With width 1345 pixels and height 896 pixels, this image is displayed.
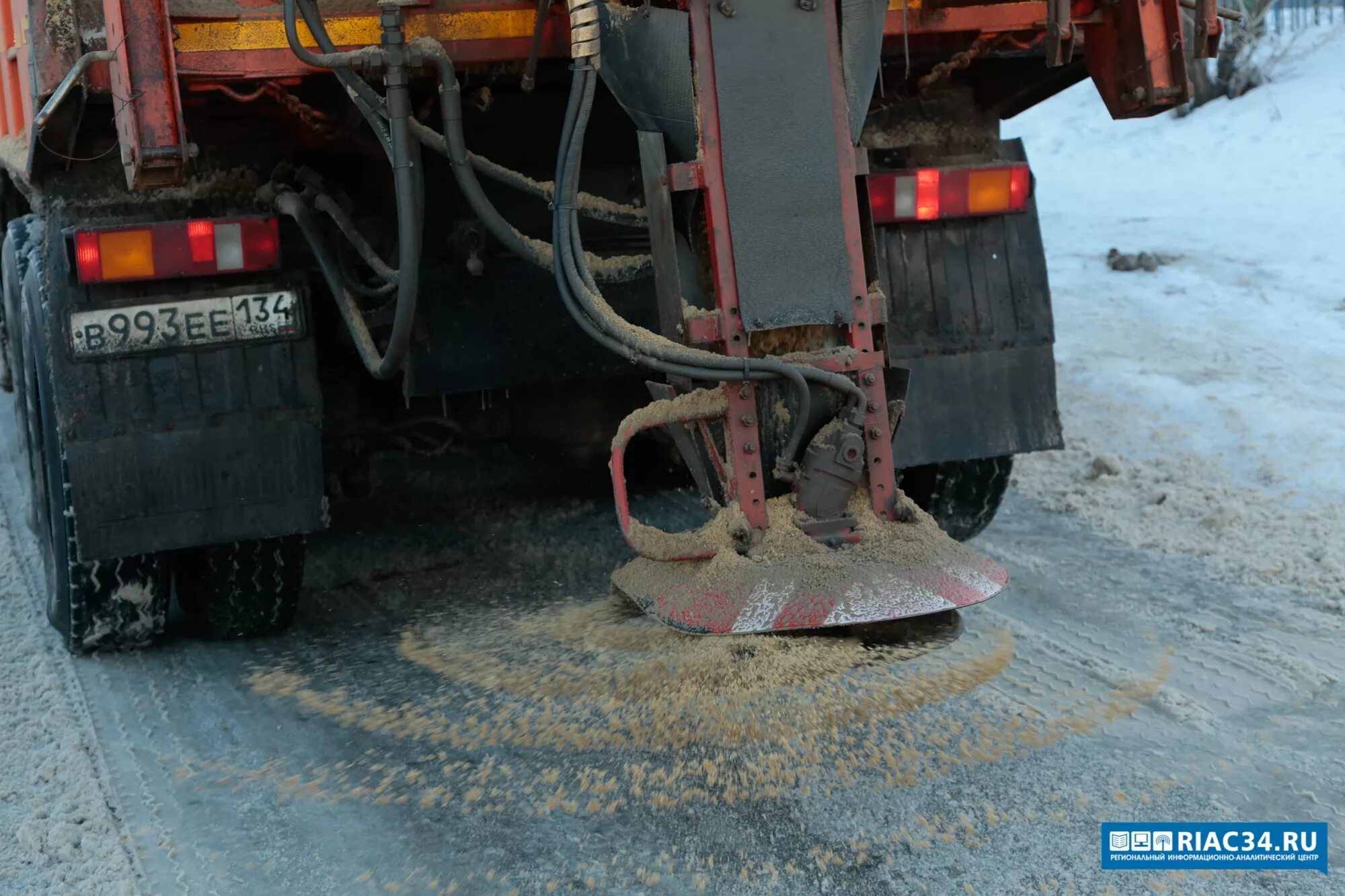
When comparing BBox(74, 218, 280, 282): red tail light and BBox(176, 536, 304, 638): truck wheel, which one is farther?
BBox(176, 536, 304, 638): truck wheel

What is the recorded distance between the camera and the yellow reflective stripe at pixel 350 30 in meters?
2.87

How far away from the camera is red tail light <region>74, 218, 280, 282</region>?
3248 mm

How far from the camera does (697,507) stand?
4742 mm

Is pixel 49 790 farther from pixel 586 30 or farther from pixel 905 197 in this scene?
pixel 905 197

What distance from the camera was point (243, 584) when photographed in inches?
144

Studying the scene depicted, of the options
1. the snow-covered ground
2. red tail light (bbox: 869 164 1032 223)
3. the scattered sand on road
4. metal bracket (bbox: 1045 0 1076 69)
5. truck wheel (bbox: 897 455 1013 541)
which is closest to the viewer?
the scattered sand on road

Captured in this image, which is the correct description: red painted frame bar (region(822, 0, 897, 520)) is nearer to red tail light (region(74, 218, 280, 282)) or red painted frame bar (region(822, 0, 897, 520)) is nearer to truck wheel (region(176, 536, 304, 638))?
red tail light (region(74, 218, 280, 282))

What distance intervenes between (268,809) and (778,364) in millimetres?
1301

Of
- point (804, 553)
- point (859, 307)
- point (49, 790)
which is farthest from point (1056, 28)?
point (49, 790)

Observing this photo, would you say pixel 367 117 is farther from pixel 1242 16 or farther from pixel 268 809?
pixel 1242 16

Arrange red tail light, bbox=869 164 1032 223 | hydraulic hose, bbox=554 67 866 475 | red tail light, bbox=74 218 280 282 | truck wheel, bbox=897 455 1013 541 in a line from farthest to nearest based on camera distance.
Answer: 1. truck wheel, bbox=897 455 1013 541
2. red tail light, bbox=869 164 1032 223
3. red tail light, bbox=74 218 280 282
4. hydraulic hose, bbox=554 67 866 475

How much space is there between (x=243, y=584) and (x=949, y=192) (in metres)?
2.09

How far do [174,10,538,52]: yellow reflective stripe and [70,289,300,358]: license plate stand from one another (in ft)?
2.24

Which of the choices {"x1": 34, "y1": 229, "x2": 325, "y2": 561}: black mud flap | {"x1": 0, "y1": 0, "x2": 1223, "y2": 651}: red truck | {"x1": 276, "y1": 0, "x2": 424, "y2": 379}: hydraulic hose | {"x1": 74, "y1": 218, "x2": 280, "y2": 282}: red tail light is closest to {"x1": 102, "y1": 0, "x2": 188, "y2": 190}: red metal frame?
{"x1": 0, "y1": 0, "x2": 1223, "y2": 651}: red truck
